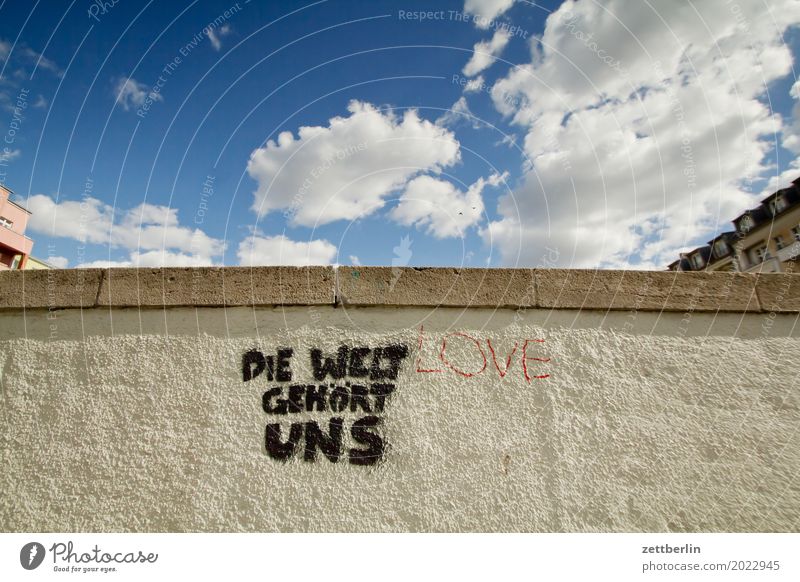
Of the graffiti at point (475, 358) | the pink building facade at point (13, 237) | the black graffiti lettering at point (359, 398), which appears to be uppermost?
the pink building facade at point (13, 237)

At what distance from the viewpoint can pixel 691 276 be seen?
3.73 m

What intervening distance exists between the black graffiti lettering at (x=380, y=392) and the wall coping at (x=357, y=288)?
2.20 feet

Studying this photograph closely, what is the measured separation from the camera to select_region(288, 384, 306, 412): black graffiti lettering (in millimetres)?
3352

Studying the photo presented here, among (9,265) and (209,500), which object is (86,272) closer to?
(209,500)

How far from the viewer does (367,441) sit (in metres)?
3.29

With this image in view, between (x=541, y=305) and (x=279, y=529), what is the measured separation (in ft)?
8.80

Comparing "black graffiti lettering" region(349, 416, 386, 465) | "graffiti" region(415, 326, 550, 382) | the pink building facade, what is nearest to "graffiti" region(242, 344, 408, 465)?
"black graffiti lettering" region(349, 416, 386, 465)

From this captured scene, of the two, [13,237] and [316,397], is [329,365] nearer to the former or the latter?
[316,397]

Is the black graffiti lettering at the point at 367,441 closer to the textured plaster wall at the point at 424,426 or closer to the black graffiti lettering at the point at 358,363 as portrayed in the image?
the textured plaster wall at the point at 424,426

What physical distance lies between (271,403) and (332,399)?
477mm

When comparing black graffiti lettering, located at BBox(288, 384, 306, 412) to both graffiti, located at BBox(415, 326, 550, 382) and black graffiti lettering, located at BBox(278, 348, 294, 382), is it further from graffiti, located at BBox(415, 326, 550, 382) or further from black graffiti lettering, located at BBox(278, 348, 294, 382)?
graffiti, located at BBox(415, 326, 550, 382)

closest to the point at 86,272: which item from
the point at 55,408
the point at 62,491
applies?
the point at 55,408

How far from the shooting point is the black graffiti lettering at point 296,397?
335 cm

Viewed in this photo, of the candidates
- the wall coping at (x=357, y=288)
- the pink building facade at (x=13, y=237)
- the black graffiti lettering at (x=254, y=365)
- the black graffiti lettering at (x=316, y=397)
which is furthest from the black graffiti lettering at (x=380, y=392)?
the pink building facade at (x=13, y=237)
